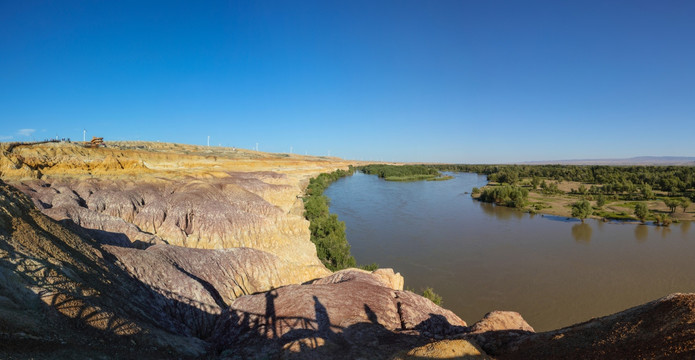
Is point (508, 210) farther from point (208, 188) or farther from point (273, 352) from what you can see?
point (273, 352)

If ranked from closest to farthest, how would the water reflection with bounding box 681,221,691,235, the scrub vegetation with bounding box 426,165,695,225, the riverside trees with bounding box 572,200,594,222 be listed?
the water reflection with bounding box 681,221,691,235 < the riverside trees with bounding box 572,200,594,222 < the scrub vegetation with bounding box 426,165,695,225

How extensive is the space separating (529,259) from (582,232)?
1438 centimetres

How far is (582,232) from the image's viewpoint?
36625 mm

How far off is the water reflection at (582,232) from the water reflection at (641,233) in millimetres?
4292

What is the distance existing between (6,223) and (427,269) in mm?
24035

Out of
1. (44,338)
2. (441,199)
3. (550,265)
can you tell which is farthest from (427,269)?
(441,199)

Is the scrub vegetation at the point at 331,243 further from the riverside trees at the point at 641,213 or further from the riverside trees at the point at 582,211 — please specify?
the riverside trees at the point at 641,213

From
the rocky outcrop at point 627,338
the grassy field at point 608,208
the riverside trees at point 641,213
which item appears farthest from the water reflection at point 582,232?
the rocky outcrop at point 627,338

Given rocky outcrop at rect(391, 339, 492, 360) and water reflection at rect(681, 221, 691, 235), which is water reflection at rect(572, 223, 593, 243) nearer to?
water reflection at rect(681, 221, 691, 235)

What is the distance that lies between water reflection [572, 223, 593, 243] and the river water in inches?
4.4

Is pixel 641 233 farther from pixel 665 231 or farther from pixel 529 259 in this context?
pixel 529 259

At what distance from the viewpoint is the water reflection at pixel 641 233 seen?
112 feet

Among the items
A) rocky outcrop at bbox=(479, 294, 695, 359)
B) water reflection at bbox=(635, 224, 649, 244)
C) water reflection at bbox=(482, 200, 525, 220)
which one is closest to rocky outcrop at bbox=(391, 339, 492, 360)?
rocky outcrop at bbox=(479, 294, 695, 359)

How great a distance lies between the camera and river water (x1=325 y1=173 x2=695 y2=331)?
66.3 ft
